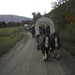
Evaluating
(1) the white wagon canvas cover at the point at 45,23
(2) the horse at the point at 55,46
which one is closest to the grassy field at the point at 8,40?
(1) the white wagon canvas cover at the point at 45,23

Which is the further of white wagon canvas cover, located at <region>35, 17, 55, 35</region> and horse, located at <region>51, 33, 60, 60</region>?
white wagon canvas cover, located at <region>35, 17, 55, 35</region>

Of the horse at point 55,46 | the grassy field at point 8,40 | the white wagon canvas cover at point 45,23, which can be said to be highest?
the white wagon canvas cover at point 45,23

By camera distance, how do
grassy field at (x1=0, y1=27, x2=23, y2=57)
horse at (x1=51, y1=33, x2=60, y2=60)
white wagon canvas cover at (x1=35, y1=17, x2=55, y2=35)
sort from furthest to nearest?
grassy field at (x1=0, y1=27, x2=23, y2=57)
white wagon canvas cover at (x1=35, y1=17, x2=55, y2=35)
horse at (x1=51, y1=33, x2=60, y2=60)

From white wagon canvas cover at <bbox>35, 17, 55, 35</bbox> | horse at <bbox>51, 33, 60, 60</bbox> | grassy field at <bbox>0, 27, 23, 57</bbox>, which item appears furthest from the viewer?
grassy field at <bbox>0, 27, 23, 57</bbox>

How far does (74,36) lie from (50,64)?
6.25 metres

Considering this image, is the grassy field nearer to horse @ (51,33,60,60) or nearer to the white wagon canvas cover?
the white wagon canvas cover

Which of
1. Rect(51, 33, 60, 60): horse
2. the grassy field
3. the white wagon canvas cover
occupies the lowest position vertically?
the grassy field

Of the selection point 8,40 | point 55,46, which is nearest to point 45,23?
point 55,46

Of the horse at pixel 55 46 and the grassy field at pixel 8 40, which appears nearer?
the horse at pixel 55 46

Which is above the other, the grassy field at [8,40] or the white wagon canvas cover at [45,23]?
the white wagon canvas cover at [45,23]

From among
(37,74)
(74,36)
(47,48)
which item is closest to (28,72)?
(37,74)

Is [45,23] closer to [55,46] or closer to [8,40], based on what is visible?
[55,46]

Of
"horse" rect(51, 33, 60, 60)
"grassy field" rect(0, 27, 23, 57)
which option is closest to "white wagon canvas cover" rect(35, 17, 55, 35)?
"grassy field" rect(0, 27, 23, 57)

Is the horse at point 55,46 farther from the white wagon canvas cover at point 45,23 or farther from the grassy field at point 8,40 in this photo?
the grassy field at point 8,40
